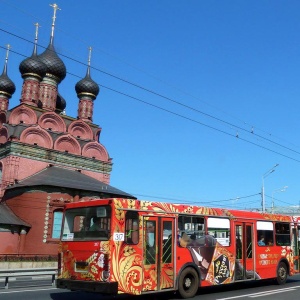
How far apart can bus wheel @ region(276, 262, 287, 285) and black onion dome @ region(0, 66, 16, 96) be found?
136 ft

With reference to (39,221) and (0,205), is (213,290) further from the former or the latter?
(0,205)

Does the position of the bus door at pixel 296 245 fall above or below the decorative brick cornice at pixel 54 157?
below

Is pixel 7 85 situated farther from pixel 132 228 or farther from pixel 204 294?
pixel 132 228

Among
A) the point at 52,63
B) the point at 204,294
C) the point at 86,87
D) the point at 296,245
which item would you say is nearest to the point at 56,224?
the point at 52,63

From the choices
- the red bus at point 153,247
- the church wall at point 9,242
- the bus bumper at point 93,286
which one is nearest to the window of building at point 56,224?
the church wall at point 9,242

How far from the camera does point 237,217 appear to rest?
13.2m

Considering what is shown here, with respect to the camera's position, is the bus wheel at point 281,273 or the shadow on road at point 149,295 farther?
the bus wheel at point 281,273

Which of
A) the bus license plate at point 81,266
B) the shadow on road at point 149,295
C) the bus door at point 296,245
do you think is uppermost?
the bus door at point 296,245

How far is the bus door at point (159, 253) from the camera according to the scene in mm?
10312

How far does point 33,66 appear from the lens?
42.5m

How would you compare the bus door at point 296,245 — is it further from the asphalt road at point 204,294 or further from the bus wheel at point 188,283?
the bus wheel at point 188,283

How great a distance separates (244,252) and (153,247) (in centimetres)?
429

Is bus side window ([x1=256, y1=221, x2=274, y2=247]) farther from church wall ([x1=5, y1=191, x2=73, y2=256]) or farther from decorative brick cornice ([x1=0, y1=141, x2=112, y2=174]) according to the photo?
decorative brick cornice ([x1=0, y1=141, x2=112, y2=174])

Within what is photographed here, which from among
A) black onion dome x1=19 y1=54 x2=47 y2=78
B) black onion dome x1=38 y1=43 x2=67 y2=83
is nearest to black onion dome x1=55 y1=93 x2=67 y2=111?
black onion dome x1=38 y1=43 x2=67 y2=83
